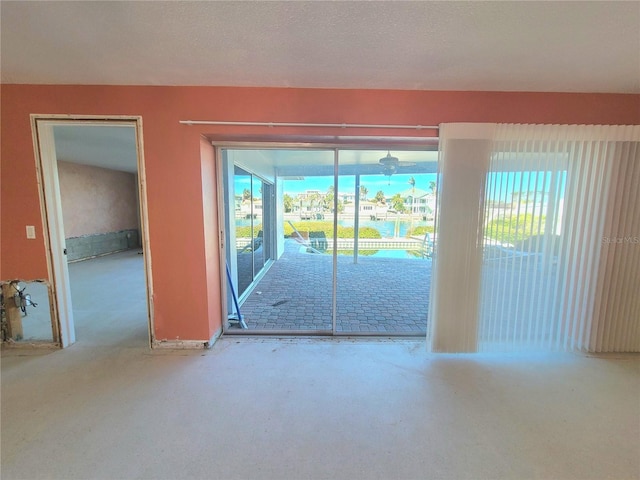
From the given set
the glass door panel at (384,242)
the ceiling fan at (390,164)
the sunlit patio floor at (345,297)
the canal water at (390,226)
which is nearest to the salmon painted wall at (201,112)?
the glass door panel at (384,242)

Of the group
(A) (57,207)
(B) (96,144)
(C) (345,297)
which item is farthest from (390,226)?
(B) (96,144)

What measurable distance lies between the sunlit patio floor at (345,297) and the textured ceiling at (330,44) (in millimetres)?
2456

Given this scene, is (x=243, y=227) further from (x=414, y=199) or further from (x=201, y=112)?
(x=414, y=199)

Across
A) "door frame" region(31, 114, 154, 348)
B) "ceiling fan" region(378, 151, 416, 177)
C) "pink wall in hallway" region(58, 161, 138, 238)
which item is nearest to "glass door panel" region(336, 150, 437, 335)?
"ceiling fan" region(378, 151, 416, 177)

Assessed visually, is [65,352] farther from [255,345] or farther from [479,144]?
[479,144]

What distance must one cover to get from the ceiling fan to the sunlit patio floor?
2.04 metres

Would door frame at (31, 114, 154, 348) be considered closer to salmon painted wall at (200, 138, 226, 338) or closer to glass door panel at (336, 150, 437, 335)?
salmon painted wall at (200, 138, 226, 338)

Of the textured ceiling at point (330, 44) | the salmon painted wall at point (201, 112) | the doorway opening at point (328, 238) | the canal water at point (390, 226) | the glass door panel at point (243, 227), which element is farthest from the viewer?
the canal water at point (390, 226)

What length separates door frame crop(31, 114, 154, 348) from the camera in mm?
2211

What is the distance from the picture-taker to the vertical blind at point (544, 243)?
2180mm

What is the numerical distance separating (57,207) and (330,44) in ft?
9.17

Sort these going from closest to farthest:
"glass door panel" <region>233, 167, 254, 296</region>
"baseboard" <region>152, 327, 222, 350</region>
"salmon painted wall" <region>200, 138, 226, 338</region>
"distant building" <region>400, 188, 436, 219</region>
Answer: "salmon painted wall" <region>200, 138, 226, 338</region> → "baseboard" <region>152, 327, 222, 350</region> → "glass door panel" <region>233, 167, 254, 296</region> → "distant building" <region>400, 188, 436, 219</region>

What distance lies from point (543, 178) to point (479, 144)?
2.05 feet

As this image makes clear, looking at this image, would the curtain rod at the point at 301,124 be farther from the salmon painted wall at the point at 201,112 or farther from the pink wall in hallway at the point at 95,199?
the pink wall in hallway at the point at 95,199
